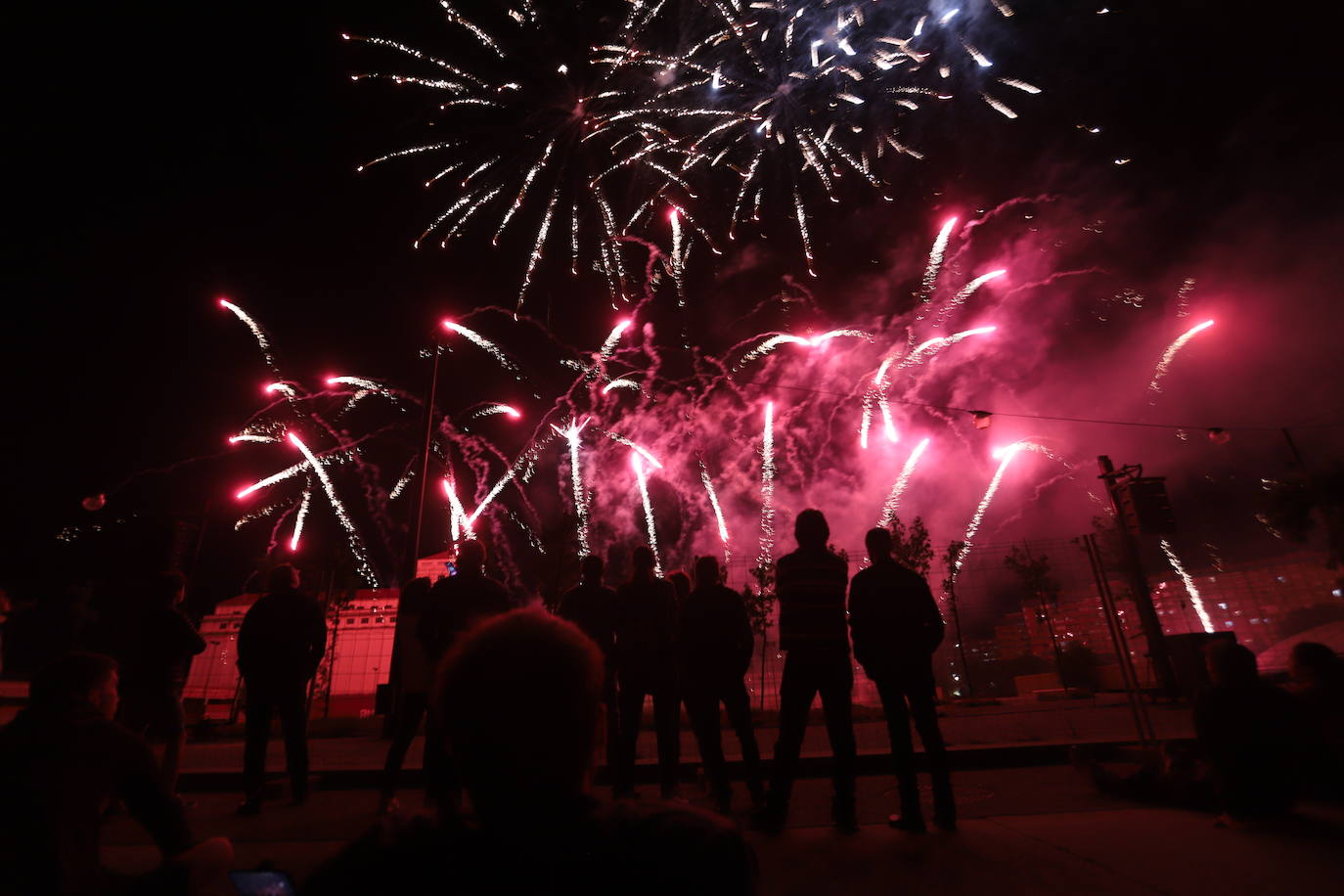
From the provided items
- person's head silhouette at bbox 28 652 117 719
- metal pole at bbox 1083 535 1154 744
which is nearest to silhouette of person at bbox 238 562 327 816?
person's head silhouette at bbox 28 652 117 719

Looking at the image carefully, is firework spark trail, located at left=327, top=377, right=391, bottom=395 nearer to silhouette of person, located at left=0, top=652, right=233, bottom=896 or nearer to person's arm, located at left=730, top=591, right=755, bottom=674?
person's arm, located at left=730, top=591, right=755, bottom=674

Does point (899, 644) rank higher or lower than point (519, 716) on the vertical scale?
higher

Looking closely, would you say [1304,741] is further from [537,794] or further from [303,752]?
[303,752]

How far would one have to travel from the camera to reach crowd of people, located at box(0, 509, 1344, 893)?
997 millimetres

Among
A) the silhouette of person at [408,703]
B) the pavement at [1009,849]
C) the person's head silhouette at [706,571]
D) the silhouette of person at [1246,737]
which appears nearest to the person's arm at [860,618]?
the pavement at [1009,849]

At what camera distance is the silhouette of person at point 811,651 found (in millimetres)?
4055

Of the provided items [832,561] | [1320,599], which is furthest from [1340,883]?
[1320,599]

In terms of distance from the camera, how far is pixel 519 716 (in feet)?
3.58

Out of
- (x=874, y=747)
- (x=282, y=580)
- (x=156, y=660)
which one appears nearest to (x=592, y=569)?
(x=282, y=580)

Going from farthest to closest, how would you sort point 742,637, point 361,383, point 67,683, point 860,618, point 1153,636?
point 361,383 < point 1153,636 < point 742,637 < point 860,618 < point 67,683

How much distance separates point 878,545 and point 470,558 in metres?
3.16

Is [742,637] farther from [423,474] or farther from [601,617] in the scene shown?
[423,474]

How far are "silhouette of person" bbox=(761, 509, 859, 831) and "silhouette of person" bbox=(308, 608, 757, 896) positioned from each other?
333 cm

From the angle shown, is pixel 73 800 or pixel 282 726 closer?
pixel 73 800
